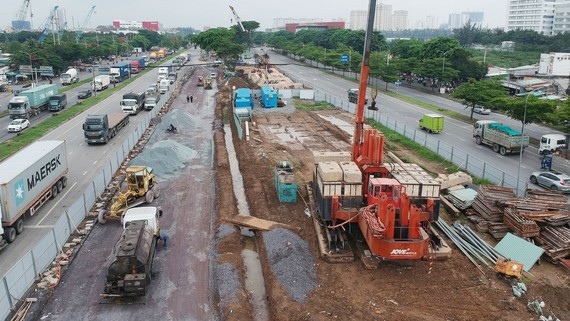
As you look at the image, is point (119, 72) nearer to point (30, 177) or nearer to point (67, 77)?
point (67, 77)

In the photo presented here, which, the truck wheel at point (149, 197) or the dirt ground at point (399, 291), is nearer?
the dirt ground at point (399, 291)

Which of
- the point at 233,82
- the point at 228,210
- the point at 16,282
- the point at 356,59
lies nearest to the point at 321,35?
the point at 356,59

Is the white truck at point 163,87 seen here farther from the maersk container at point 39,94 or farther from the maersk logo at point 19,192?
the maersk logo at point 19,192

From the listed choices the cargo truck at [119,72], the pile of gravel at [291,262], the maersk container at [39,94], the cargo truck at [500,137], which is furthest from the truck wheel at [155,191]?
the cargo truck at [119,72]

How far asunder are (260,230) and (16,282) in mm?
11901

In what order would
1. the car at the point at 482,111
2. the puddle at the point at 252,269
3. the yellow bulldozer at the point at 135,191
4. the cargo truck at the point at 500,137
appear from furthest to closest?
the car at the point at 482,111
the cargo truck at the point at 500,137
the yellow bulldozer at the point at 135,191
the puddle at the point at 252,269

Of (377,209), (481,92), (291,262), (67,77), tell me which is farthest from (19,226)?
(67,77)

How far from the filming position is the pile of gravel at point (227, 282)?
18.9 metres

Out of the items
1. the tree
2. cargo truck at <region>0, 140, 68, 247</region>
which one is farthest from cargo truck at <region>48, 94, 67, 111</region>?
the tree

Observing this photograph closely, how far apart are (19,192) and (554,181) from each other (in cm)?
3402

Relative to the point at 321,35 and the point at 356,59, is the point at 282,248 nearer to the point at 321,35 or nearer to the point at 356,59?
the point at 356,59

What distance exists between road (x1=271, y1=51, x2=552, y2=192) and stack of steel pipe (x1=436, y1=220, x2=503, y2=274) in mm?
10715

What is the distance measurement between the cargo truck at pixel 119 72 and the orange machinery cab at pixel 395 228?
8391 cm

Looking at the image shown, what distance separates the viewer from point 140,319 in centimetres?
1766
